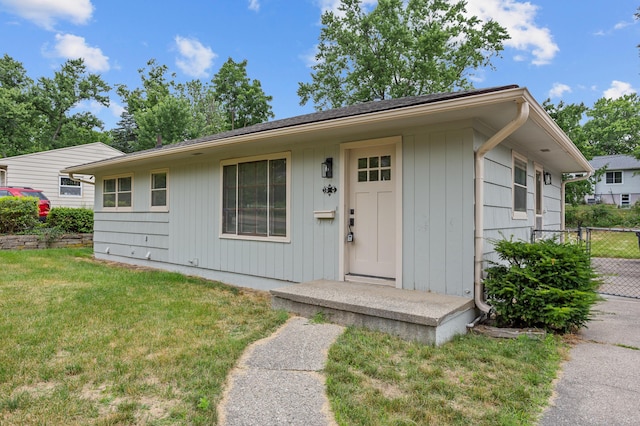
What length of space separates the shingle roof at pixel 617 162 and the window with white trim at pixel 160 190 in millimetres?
27819

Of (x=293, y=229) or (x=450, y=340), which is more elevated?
(x=293, y=229)

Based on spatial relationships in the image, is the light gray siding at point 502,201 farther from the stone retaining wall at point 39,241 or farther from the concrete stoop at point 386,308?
the stone retaining wall at point 39,241

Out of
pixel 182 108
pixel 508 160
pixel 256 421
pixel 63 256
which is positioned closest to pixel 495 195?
pixel 508 160

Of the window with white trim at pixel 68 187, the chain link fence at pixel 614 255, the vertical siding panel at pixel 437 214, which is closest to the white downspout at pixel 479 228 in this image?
the vertical siding panel at pixel 437 214

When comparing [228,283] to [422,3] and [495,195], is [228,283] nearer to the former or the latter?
[495,195]

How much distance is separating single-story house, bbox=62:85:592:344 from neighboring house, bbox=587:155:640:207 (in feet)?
82.6

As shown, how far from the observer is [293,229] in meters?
5.12

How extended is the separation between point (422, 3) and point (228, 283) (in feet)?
62.1

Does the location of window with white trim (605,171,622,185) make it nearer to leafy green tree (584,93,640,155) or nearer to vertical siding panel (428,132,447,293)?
leafy green tree (584,93,640,155)

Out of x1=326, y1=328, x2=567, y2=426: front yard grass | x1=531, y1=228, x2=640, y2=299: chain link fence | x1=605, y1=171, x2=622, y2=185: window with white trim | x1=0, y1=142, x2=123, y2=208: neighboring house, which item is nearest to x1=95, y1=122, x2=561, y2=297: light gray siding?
x1=531, y1=228, x2=640, y2=299: chain link fence

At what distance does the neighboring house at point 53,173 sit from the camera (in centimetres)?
1397

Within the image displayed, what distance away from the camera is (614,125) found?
2900 centimetres

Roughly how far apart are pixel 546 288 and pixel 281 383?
8.02ft

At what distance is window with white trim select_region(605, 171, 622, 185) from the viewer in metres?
26.7
